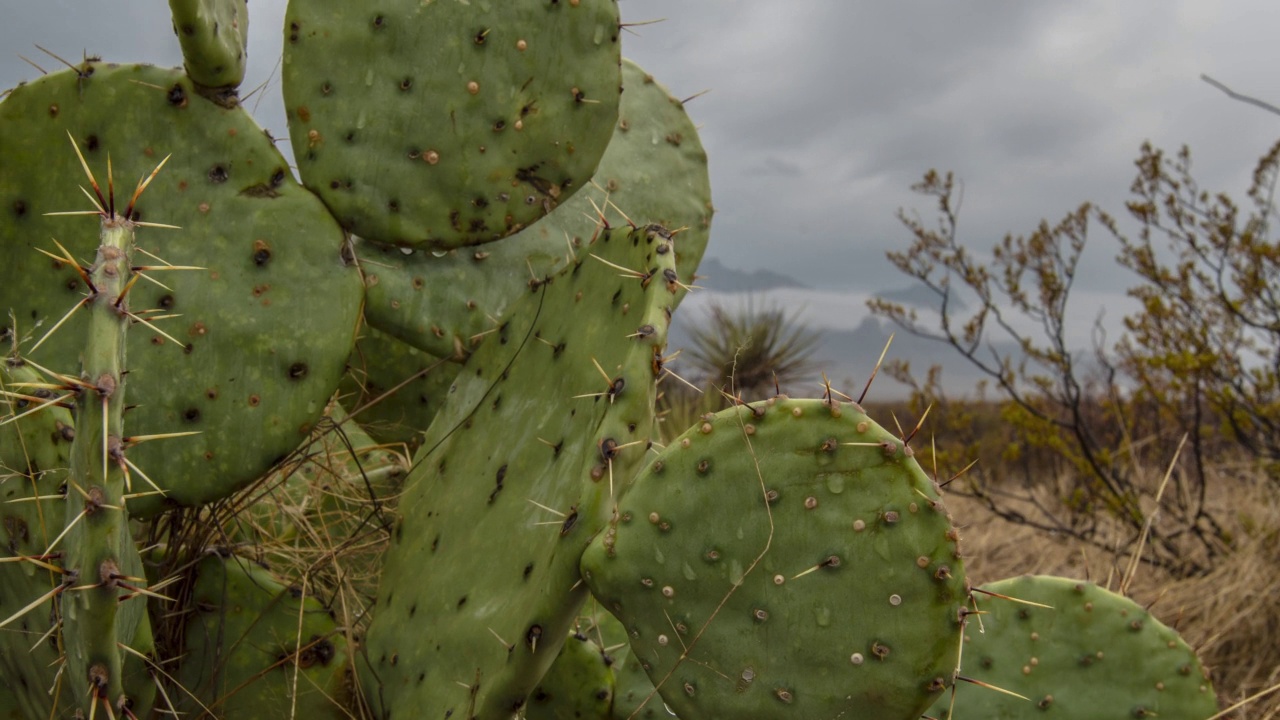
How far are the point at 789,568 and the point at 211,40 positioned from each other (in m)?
0.96

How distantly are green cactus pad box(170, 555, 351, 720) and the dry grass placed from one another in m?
1.80

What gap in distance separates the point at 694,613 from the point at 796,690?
113 mm

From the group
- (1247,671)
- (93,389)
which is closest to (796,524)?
(93,389)

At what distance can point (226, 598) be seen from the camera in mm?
1447

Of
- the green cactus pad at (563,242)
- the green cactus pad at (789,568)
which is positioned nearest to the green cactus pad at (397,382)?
the green cactus pad at (563,242)

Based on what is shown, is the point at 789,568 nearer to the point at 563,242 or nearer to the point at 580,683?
the point at 580,683

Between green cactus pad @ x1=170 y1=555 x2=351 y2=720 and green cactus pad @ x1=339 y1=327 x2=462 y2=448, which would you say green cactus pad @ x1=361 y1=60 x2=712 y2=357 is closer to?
green cactus pad @ x1=339 y1=327 x2=462 y2=448

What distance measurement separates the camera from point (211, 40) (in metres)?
1.37

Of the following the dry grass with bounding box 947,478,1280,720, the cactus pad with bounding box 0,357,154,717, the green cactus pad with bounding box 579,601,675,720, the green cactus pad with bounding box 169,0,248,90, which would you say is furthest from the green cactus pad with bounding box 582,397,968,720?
the dry grass with bounding box 947,478,1280,720

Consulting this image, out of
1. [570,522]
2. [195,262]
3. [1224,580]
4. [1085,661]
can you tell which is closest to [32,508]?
[195,262]

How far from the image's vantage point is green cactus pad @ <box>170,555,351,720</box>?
143 centimetres

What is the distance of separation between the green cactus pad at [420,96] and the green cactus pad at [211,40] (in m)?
0.07

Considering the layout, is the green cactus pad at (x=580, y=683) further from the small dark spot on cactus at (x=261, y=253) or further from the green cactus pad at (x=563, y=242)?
the small dark spot on cactus at (x=261, y=253)

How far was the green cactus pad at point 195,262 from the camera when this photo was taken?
4.47 ft
